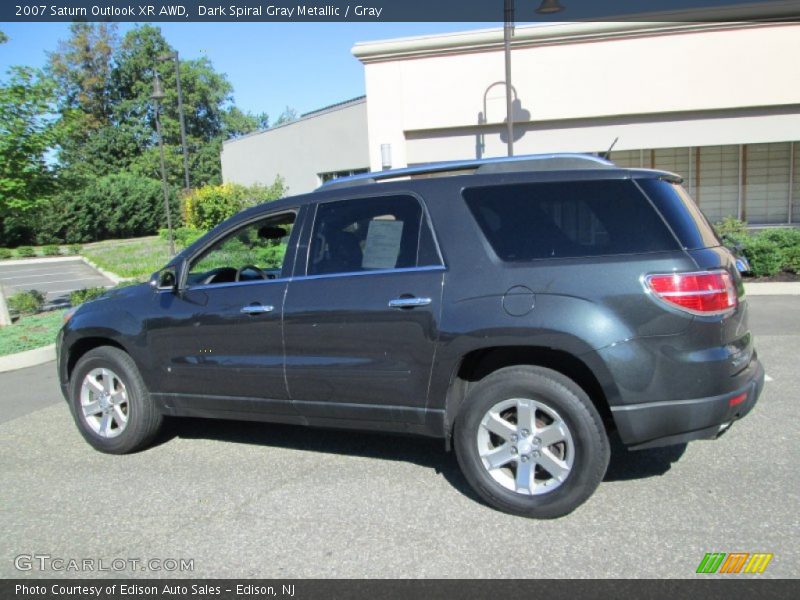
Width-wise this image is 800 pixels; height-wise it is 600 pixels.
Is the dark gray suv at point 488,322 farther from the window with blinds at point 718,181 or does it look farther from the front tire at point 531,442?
the window with blinds at point 718,181

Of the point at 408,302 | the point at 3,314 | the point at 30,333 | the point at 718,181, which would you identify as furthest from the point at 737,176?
the point at 3,314

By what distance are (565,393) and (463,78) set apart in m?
11.9

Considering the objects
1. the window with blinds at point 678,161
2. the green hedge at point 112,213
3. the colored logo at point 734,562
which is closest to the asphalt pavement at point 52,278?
the green hedge at point 112,213

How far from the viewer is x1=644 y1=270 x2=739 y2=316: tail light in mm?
3363

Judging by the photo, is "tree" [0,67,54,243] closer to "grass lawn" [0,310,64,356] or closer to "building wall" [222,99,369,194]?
"grass lawn" [0,310,64,356]

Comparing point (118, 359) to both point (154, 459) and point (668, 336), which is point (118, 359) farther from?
point (668, 336)

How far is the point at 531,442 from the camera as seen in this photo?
142 inches

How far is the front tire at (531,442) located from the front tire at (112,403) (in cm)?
252

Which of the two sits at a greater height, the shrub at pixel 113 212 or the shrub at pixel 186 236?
the shrub at pixel 113 212

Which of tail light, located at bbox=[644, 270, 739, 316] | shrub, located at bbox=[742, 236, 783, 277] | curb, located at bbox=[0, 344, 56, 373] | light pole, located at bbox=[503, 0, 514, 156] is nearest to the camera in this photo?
tail light, located at bbox=[644, 270, 739, 316]

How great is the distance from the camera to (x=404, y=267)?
157 inches

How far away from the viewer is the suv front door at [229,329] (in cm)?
437

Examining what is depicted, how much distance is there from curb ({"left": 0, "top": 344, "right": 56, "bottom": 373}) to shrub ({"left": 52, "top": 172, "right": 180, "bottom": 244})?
32.8 metres

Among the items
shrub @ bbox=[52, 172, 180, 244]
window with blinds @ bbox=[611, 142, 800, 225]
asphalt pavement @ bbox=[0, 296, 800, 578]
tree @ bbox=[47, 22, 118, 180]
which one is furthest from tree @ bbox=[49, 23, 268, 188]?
asphalt pavement @ bbox=[0, 296, 800, 578]
